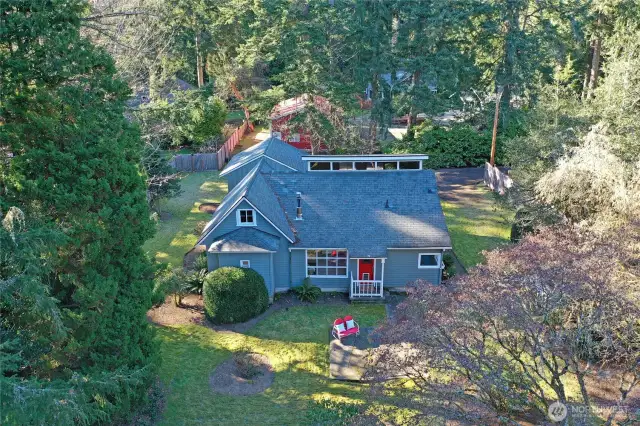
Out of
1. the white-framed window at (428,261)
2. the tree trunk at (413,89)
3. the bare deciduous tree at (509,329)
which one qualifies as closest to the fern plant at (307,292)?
the white-framed window at (428,261)

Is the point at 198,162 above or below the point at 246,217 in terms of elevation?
below

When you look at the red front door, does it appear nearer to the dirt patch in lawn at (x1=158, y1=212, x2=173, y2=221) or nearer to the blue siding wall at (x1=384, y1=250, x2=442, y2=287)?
the blue siding wall at (x1=384, y1=250, x2=442, y2=287)

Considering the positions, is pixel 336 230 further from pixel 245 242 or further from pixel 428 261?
pixel 428 261

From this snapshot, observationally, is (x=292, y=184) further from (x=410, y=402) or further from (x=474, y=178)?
(x=474, y=178)

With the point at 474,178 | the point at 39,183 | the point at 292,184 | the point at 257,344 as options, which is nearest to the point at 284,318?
the point at 257,344

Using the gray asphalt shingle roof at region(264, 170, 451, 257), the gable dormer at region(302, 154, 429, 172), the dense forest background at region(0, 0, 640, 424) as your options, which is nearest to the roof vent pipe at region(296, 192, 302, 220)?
the gray asphalt shingle roof at region(264, 170, 451, 257)

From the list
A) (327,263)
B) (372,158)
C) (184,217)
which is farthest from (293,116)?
(327,263)
